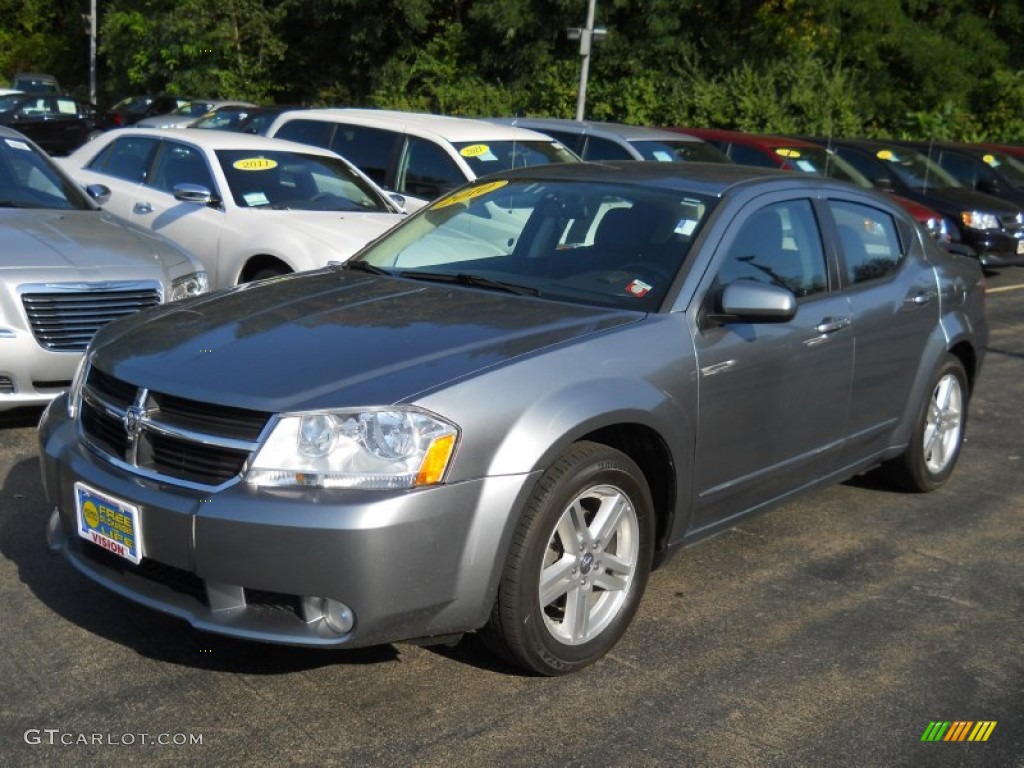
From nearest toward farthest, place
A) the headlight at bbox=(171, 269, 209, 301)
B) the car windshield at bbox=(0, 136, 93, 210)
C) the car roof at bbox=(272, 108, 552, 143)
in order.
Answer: the headlight at bbox=(171, 269, 209, 301) < the car windshield at bbox=(0, 136, 93, 210) < the car roof at bbox=(272, 108, 552, 143)

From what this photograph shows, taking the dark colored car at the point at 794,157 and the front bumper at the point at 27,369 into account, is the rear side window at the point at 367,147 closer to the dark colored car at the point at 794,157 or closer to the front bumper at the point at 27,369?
the front bumper at the point at 27,369

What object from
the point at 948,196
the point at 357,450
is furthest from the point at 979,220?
the point at 357,450

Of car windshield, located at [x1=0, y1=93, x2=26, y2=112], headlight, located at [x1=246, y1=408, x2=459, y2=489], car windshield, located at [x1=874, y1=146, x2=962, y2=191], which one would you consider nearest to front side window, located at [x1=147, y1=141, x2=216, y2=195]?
headlight, located at [x1=246, y1=408, x2=459, y2=489]

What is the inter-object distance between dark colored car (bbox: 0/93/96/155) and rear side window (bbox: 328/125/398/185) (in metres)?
15.2

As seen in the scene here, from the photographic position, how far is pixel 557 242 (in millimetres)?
5027

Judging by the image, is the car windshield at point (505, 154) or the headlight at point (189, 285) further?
the car windshield at point (505, 154)

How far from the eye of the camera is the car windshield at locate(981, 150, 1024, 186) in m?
18.8

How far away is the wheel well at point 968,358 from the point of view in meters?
6.46

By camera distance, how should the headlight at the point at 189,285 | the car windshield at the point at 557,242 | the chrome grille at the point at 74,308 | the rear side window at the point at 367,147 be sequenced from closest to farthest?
the car windshield at the point at 557,242
the chrome grille at the point at 74,308
the headlight at the point at 189,285
the rear side window at the point at 367,147

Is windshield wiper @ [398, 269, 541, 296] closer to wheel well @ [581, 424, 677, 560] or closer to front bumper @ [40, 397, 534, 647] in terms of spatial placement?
wheel well @ [581, 424, 677, 560]

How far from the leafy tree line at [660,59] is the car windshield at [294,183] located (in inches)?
792

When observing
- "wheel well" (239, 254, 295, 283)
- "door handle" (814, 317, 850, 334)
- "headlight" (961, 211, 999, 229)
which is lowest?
"headlight" (961, 211, 999, 229)

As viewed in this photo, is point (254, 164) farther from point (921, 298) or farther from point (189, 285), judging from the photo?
point (921, 298)

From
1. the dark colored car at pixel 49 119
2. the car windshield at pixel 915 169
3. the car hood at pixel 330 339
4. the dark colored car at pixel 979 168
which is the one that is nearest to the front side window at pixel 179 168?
the car hood at pixel 330 339
